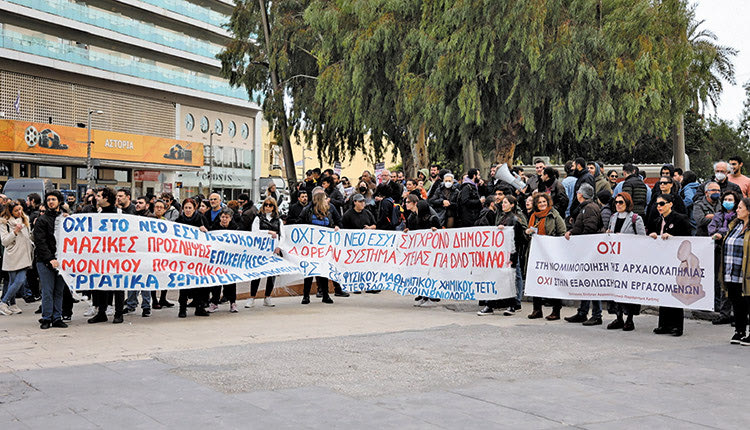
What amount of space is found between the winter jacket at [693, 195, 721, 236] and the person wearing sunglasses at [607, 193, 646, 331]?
1413mm

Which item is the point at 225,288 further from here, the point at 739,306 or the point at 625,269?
the point at 739,306

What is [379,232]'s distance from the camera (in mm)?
14562

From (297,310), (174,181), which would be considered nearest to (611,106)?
(297,310)

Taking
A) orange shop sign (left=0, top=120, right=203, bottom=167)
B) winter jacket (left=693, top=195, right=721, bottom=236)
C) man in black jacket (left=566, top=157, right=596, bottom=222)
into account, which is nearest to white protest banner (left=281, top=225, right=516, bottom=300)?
man in black jacket (left=566, top=157, right=596, bottom=222)

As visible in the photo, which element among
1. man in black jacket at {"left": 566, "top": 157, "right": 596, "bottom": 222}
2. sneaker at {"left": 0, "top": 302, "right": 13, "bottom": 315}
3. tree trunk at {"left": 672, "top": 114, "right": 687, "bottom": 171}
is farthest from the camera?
tree trunk at {"left": 672, "top": 114, "right": 687, "bottom": 171}

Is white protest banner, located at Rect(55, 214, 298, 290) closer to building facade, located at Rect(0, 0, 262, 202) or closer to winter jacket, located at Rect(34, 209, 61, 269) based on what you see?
winter jacket, located at Rect(34, 209, 61, 269)

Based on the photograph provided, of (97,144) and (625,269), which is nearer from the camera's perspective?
(625,269)

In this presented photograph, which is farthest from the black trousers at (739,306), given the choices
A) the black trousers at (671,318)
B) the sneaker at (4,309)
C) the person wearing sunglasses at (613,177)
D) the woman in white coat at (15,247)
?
the sneaker at (4,309)

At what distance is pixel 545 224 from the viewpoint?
1255 centimetres

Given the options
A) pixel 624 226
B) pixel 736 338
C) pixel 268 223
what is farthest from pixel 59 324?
pixel 736 338

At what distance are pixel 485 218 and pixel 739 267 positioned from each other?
4494 millimetres

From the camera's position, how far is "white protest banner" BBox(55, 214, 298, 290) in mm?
11672

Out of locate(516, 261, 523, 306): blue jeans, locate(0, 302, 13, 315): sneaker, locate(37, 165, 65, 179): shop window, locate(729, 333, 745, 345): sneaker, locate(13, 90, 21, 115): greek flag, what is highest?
locate(13, 90, 21, 115): greek flag

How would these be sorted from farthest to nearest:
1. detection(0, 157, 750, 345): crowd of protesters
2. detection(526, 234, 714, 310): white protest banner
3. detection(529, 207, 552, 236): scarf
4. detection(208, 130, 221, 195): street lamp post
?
1. detection(208, 130, 221, 195): street lamp post
2. detection(529, 207, 552, 236): scarf
3. detection(0, 157, 750, 345): crowd of protesters
4. detection(526, 234, 714, 310): white protest banner
